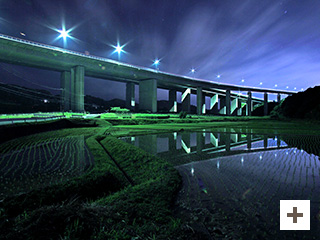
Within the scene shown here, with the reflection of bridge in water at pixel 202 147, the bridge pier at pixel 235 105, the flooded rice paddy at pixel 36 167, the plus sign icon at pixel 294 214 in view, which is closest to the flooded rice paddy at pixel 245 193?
Answer: the plus sign icon at pixel 294 214

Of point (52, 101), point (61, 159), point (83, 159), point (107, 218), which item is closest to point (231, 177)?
point (107, 218)

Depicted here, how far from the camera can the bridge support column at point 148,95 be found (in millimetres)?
62406

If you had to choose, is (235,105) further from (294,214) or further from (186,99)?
(294,214)

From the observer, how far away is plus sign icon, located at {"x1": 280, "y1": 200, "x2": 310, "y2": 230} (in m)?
3.29

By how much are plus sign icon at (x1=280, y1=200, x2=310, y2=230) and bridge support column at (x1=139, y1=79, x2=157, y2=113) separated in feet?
193

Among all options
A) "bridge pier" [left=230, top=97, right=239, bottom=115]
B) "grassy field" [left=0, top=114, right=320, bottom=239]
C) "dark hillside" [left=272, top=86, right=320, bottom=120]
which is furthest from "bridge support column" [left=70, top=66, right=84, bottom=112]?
"bridge pier" [left=230, top=97, right=239, bottom=115]

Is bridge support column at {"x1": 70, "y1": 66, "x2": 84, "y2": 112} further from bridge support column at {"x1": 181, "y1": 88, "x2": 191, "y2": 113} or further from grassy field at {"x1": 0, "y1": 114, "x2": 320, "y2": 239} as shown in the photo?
bridge support column at {"x1": 181, "y1": 88, "x2": 191, "y2": 113}

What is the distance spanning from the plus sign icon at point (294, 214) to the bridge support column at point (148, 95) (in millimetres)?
58905

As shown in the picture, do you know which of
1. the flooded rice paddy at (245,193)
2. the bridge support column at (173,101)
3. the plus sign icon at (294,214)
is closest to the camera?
the flooded rice paddy at (245,193)

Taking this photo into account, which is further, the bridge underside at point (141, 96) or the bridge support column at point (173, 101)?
the bridge support column at point (173, 101)

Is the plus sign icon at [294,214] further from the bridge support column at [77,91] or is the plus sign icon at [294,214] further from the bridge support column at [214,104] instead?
the bridge support column at [214,104]

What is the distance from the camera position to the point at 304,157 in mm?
8188

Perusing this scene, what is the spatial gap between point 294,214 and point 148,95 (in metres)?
62.0

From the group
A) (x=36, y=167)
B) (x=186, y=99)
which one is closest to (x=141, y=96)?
(x=186, y=99)
